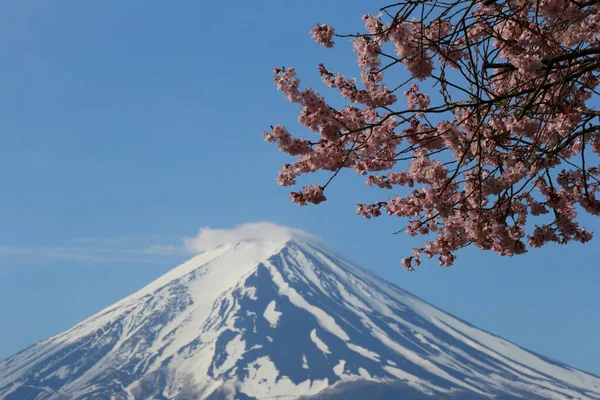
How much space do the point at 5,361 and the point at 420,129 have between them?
188 metres

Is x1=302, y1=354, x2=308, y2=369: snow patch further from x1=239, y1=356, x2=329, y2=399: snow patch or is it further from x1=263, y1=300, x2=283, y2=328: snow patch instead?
x1=263, y1=300, x2=283, y2=328: snow patch

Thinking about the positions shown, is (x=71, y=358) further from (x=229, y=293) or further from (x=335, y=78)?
(x=335, y=78)

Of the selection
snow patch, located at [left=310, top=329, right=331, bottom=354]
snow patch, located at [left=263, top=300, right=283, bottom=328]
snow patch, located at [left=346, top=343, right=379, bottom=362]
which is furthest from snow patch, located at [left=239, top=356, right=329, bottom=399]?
snow patch, located at [left=263, top=300, right=283, bottom=328]

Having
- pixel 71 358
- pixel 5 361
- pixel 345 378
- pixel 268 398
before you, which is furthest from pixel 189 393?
pixel 5 361

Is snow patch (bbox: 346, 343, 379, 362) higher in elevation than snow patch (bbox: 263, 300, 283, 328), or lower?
lower

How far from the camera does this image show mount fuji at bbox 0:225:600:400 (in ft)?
440

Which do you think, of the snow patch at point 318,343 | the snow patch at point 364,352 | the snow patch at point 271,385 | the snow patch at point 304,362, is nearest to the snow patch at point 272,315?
the snow patch at point 318,343

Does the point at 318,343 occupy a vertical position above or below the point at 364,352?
below

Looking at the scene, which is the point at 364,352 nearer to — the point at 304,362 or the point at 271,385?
the point at 304,362

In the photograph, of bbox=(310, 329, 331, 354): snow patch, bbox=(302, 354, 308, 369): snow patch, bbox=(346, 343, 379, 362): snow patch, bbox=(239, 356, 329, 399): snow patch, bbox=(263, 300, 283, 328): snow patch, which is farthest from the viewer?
bbox=(263, 300, 283, 328): snow patch

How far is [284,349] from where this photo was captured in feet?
508

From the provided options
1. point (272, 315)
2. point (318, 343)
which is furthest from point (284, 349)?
point (272, 315)

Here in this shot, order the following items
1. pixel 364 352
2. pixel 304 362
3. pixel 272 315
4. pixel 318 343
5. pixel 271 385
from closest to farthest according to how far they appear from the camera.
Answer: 1. pixel 271 385
2. pixel 364 352
3. pixel 304 362
4. pixel 318 343
5. pixel 272 315

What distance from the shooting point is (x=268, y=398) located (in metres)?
130
